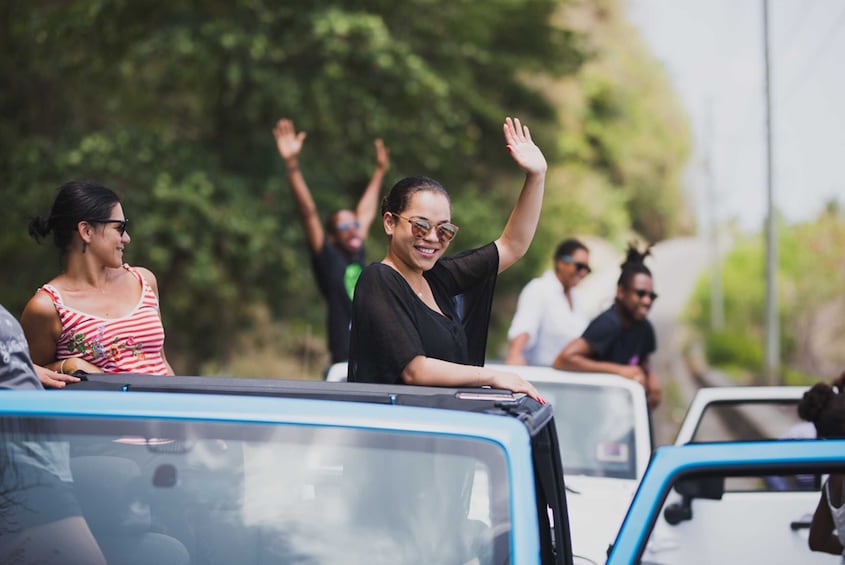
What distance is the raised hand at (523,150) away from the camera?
13.9 feet

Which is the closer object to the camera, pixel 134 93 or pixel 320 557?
pixel 320 557

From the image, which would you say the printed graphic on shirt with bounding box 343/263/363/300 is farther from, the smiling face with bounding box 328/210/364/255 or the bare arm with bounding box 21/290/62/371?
the bare arm with bounding box 21/290/62/371

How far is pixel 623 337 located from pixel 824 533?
2511mm

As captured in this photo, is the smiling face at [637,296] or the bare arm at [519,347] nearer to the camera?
the smiling face at [637,296]

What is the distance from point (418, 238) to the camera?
151 inches

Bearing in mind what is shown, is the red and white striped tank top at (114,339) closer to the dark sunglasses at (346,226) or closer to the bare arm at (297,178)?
the bare arm at (297,178)

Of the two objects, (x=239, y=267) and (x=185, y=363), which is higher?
(x=239, y=267)

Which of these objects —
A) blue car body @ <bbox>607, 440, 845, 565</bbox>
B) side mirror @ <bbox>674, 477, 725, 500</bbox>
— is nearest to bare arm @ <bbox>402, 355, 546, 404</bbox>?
blue car body @ <bbox>607, 440, 845, 565</bbox>

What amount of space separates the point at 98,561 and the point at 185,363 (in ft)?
42.8

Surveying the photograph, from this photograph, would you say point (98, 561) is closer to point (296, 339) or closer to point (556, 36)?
point (296, 339)

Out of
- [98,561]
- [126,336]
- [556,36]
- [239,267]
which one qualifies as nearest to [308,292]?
[239,267]

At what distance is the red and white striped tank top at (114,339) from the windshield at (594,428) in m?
2.33

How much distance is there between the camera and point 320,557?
106 inches

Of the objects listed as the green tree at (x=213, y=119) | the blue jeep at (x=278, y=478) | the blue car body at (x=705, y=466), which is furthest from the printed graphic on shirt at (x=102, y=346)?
the green tree at (x=213, y=119)
